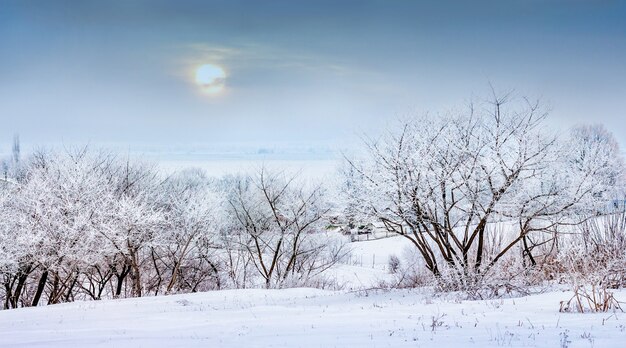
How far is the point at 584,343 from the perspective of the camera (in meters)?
5.98

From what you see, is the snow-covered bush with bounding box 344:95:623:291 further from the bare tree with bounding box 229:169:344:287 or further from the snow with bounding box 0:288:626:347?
the bare tree with bounding box 229:169:344:287

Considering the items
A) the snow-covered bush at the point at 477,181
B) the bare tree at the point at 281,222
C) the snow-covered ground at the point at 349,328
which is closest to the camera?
the snow-covered ground at the point at 349,328

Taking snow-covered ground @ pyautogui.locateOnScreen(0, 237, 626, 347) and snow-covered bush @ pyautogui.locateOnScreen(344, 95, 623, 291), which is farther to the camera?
snow-covered bush @ pyautogui.locateOnScreen(344, 95, 623, 291)

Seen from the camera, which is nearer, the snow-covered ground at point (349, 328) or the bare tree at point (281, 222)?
the snow-covered ground at point (349, 328)

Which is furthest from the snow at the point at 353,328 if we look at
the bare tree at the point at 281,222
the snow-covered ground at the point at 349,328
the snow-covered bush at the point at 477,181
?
the bare tree at the point at 281,222

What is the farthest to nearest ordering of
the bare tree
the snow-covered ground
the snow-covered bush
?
1. the bare tree
2. the snow-covered bush
3. the snow-covered ground

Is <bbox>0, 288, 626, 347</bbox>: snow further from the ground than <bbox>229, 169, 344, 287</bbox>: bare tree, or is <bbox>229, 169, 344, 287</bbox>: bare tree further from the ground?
<bbox>229, 169, 344, 287</bbox>: bare tree

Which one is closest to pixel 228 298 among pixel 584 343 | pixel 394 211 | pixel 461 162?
pixel 394 211

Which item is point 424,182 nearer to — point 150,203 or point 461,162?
point 461,162

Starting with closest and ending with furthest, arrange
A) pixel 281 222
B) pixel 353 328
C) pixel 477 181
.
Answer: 1. pixel 353 328
2. pixel 477 181
3. pixel 281 222

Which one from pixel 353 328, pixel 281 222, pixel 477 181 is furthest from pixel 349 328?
pixel 281 222

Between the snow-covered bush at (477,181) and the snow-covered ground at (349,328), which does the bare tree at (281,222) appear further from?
the snow-covered ground at (349,328)

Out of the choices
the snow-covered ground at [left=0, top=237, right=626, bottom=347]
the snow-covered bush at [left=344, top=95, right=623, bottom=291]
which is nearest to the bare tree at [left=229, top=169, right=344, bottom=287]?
the snow-covered bush at [left=344, top=95, right=623, bottom=291]

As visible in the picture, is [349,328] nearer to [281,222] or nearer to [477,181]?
[477,181]
